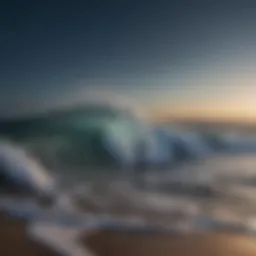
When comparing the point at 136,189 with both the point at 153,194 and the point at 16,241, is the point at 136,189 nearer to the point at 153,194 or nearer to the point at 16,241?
the point at 153,194

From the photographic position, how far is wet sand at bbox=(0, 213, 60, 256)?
112cm

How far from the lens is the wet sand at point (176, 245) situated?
1.12m

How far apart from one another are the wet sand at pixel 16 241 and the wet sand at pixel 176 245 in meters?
0.11

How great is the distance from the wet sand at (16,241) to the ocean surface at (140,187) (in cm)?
3

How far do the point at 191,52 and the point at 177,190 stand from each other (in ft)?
1.07

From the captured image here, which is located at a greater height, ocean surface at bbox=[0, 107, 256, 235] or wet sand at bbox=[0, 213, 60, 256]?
ocean surface at bbox=[0, 107, 256, 235]

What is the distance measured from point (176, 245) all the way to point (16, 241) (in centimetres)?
36

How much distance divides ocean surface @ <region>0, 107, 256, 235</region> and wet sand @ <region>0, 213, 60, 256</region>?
3 centimetres

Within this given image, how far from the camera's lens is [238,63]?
3.78ft

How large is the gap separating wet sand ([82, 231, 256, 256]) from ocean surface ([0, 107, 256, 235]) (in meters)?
0.04

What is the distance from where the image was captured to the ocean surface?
114cm

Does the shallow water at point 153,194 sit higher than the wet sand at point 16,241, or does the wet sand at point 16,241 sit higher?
the shallow water at point 153,194

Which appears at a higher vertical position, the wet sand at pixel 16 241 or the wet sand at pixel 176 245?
the wet sand at pixel 176 245

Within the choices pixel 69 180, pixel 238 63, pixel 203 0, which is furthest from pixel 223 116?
pixel 69 180
